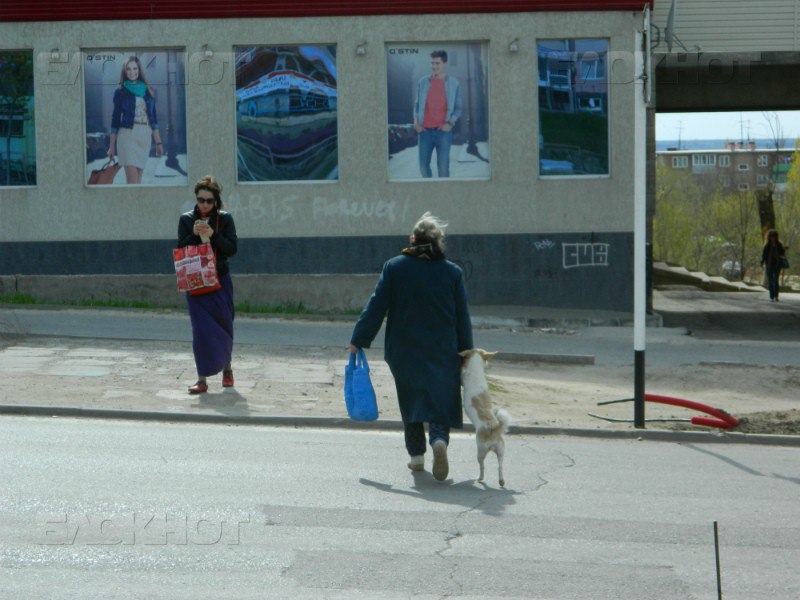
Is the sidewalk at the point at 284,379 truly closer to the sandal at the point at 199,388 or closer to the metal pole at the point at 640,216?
the sandal at the point at 199,388

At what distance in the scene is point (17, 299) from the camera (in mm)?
19594

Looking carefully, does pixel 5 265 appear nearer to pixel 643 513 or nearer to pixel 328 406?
pixel 328 406

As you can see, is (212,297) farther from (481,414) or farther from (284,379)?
(481,414)

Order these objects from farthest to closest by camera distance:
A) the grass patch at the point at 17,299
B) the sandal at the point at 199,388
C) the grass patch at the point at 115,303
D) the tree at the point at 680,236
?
the tree at the point at 680,236 < the grass patch at the point at 17,299 < the grass patch at the point at 115,303 < the sandal at the point at 199,388

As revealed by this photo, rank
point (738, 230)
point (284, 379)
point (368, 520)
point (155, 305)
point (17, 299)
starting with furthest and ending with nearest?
point (738, 230) < point (17, 299) < point (155, 305) < point (284, 379) < point (368, 520)

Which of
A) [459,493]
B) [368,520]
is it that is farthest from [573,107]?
[368,520]

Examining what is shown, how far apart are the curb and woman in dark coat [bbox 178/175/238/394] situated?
38.1 inches

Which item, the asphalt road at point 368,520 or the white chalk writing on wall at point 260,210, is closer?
the asphalt road at point 368,520

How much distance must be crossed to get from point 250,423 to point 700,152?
16383cm

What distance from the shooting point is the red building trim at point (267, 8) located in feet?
66.8

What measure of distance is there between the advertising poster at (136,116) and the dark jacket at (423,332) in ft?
44.5

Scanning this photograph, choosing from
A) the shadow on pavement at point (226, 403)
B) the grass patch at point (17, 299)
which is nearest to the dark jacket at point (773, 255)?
the grass patch at point (17, 299)

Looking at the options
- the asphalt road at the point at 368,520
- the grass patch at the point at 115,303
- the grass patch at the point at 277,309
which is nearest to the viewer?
the asphalt road at the point at 368,520

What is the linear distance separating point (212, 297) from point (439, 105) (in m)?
10.5
